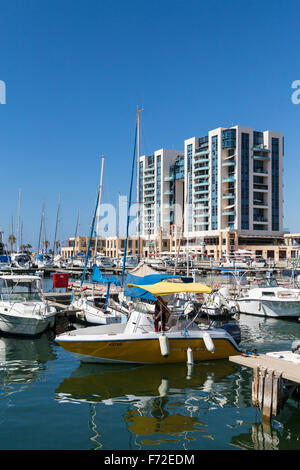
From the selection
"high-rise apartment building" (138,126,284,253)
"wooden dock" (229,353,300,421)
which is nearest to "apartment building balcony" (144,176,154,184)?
"high-rise apartment building" (138,126,284,253)

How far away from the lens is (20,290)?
77.0 ft

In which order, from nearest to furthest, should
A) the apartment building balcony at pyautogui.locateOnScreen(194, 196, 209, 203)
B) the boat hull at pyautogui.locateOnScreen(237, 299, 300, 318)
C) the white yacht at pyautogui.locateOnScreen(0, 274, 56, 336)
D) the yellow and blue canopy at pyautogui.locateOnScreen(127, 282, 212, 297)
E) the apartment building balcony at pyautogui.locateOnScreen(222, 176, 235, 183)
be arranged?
the yellow and blue canopy at pyautogui.locateOnScreen(127, 282, 212, 297) < the white yacht at pyautogui.locateOnScreen(0, 274, 56, 336) < the boat hull at pyautogui.locateOnScreen(237, 299, 300, 318) < the apartment building balcony at pyautogui.locateOnScreen(222, 176, 235, 183) < the apartment building balcony at pyautogui.locateOnScreen(194, 196, 209, 203)

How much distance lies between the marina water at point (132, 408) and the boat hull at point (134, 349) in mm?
370

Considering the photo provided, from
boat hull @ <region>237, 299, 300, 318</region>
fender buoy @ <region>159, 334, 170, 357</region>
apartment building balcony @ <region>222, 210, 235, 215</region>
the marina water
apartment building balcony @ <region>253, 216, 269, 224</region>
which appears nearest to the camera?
the marina water

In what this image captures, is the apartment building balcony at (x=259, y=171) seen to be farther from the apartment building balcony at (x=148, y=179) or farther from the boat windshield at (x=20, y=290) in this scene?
the boat windshield at (x=20, y=290)

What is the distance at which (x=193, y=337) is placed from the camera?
1611 cm

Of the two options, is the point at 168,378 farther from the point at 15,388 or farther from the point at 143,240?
the point at 143,240

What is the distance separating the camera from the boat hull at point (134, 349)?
50.9 ft

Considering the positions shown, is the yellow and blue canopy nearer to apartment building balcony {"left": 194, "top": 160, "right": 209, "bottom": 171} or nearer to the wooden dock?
the wooden dock

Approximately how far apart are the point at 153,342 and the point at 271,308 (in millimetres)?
17226

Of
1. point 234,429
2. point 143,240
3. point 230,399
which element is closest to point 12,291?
point 230,399

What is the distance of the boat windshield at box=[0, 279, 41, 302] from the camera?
75.4ft
